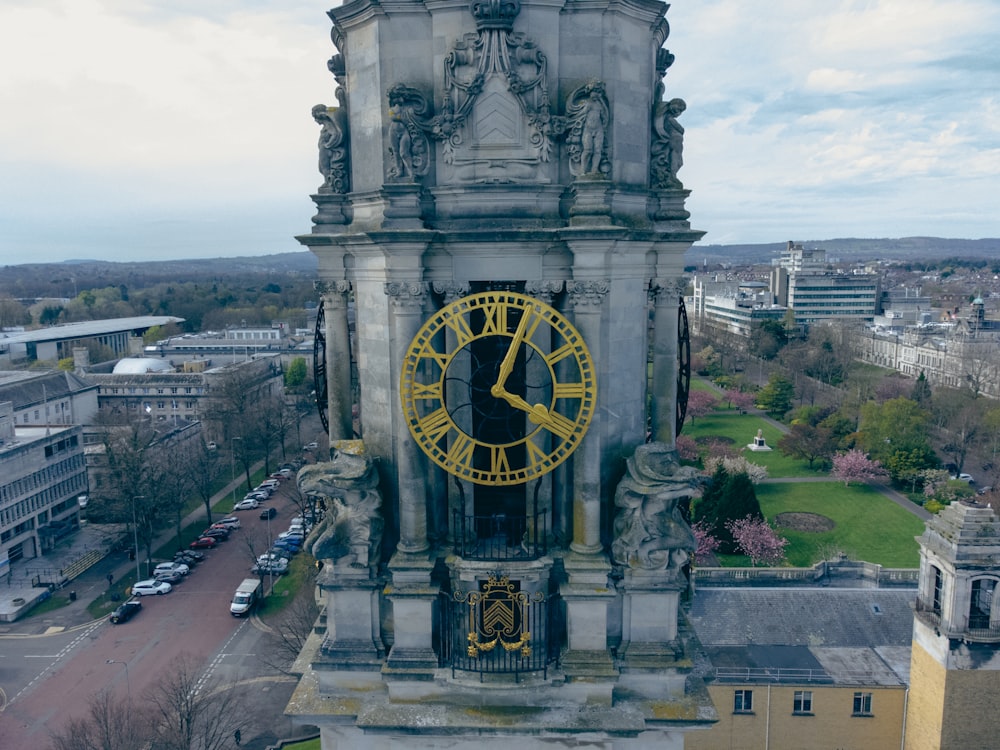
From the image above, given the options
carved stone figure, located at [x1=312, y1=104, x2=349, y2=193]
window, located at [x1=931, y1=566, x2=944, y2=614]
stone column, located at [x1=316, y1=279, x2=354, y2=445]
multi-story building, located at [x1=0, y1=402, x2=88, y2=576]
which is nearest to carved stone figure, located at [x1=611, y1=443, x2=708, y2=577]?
stone column, located at [x1=316, y1=279, x2=354, y2=445]

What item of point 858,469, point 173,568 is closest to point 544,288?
point 173,568

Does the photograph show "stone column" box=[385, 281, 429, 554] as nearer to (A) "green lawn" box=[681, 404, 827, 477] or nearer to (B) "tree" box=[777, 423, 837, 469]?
(A) "green lawn" box=[681, 404, 827, 477]

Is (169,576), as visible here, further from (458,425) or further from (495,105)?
(495,105)

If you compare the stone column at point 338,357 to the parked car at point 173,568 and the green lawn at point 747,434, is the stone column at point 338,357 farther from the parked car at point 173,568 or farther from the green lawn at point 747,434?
the green lawn at point 747,434

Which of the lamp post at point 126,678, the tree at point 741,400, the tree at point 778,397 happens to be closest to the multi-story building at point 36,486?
the lamp post at point 126,678

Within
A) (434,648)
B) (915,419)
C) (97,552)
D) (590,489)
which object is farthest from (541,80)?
(915,419)

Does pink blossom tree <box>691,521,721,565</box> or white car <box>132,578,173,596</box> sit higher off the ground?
pink blossom tree <box>691,521,721,565</box>

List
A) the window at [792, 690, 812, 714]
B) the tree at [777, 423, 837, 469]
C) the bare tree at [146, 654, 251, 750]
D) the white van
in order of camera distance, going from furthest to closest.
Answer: the tree at [777, 423, 837, 469] → the white van → the bare tree at [146, 654, 251, 750] → the window at [792, 690, 812, 714]
